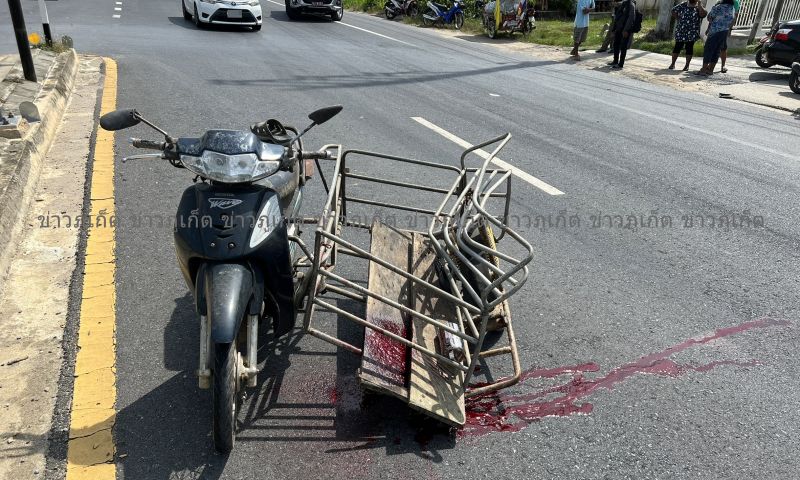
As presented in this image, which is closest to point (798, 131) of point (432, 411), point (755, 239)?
point (755, 239)

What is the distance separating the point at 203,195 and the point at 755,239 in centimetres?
436

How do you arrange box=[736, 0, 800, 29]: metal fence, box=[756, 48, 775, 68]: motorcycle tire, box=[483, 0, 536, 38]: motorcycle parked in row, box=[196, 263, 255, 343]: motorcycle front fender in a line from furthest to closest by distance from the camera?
box=[483, 0, 536, 38]: motorcycle parked in row
box=[736, 0, 800, 29]: metal fence
box=[756, 48, 775, 68]: motorcycle tire
box=[196, 263, 255, 343]: motorcycle front fender

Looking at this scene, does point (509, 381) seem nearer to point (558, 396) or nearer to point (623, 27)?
point (558, 396)

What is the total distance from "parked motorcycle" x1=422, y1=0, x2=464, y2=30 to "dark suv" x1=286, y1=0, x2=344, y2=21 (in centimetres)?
366

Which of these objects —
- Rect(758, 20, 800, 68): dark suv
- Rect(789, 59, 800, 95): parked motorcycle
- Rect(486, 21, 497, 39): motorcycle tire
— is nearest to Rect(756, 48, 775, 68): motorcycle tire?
Rect(758, 20, 800, 68): dark suv

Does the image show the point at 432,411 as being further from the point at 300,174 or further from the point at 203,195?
the point at 300,174

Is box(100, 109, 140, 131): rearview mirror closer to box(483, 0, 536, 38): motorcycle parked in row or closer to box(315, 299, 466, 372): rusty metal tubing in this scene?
box(315, 299, 466, 372): rusty metal tubing

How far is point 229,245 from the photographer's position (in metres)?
2.68

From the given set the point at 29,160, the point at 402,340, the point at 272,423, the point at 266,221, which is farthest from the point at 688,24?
the point at 272,423

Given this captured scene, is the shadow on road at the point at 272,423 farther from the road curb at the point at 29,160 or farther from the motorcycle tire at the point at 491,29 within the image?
the motorcycle tire at the point at 491,29

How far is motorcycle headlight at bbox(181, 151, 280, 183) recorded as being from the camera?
8.79 ft

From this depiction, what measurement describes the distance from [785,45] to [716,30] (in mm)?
1368

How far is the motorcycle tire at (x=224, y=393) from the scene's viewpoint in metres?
2.44

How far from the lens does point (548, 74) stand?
12875 mm
